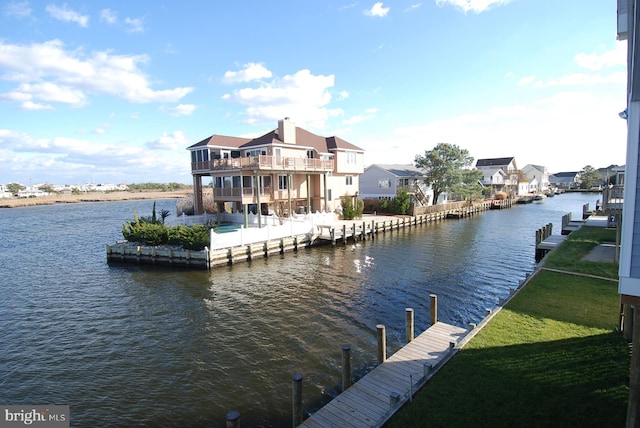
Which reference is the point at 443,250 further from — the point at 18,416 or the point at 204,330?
the point at 18,416

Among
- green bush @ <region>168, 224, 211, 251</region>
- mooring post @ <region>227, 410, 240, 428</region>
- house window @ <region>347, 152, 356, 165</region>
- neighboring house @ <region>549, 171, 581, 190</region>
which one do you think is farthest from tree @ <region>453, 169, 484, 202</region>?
neighboring house @ <region>549, 171, 581, 190</region>

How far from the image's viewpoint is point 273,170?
3044 cm

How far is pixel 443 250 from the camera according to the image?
91.5 feet

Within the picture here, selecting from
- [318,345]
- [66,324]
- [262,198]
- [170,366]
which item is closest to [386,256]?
[262,198]

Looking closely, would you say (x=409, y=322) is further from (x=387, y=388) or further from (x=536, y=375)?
(x=536, y=375)

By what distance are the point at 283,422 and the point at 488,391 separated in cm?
481

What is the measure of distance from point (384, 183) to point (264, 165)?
27655mm

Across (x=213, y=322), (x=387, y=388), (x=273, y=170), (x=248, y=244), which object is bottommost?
(x=213, y=322)

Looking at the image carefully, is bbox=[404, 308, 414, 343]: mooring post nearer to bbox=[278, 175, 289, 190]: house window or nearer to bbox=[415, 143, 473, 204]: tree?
bbox=[278, 175, 289, 190]: house window

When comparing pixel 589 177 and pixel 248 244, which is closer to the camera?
pixel 248 244

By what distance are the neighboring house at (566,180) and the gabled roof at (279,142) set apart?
124 metres

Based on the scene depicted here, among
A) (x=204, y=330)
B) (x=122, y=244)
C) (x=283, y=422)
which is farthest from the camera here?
(x=122, y=244)

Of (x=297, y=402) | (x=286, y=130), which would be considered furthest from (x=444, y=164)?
(x=297, y=402)

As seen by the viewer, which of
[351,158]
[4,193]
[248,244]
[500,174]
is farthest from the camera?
[4,193]
